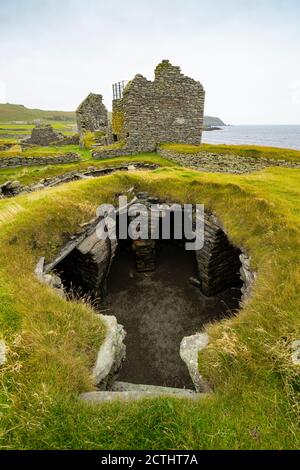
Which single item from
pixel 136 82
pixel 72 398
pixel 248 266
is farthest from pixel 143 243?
pixel 136 82

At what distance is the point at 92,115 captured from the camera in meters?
34.9

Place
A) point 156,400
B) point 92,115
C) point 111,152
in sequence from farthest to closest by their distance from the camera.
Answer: point 92,115 → point 111,152 → point 156,400

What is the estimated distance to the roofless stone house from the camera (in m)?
24.8

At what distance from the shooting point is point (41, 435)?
148 inches

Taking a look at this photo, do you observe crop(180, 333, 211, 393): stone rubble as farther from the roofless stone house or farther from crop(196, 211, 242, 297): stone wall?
the roofless stone house

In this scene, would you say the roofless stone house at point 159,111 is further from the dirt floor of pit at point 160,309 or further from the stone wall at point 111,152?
the dirt floor of pit at point 160,309

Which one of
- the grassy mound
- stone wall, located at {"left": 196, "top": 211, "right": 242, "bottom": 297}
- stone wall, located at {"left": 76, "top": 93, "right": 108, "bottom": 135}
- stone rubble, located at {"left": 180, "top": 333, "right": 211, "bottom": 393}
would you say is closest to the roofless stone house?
stone wall, located at {"left": 76, "top": 93, "right": 108, "bottom": 135}

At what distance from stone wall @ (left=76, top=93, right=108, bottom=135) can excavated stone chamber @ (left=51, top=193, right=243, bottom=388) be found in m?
23.9

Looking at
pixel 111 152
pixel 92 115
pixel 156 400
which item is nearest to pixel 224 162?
pixel 111 152

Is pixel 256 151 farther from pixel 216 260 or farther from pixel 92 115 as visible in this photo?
pixel 92 115

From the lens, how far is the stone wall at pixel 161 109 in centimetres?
2478

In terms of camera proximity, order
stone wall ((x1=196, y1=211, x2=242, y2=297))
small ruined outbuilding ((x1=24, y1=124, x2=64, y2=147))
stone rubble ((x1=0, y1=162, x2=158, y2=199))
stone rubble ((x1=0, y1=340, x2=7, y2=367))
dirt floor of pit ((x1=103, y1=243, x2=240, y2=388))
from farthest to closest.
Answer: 1. small ruined outbuilding ((x1=24, y1=124, x2=64, y2=147))
2. stone rubble ((x1=0, y1=162, x2=158, y2=199))
3. stone wall ((x1=196, y1=211, x2=242, y2=297))
4. dirt floor of pit ((x1=103, y1=243, x2=240, y2=388))
5. stone rubble ((x1=0, y1=340, x2=7, y2=367))

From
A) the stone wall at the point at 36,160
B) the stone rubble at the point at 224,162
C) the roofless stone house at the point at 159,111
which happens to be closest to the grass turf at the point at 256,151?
the stone rubble at the point at 224,162

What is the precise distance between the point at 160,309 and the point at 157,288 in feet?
4.67
